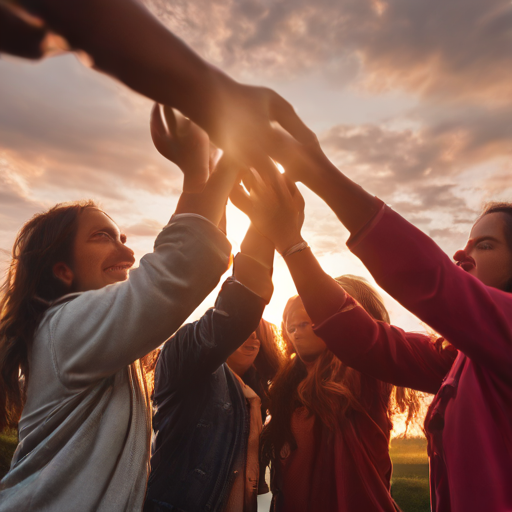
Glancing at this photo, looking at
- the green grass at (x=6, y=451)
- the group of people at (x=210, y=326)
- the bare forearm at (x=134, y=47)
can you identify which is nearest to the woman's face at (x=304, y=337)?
the group of people at (x=210, y=326)

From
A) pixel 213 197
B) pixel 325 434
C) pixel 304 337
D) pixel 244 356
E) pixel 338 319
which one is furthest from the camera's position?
pixel 244 356

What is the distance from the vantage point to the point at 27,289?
1761mm

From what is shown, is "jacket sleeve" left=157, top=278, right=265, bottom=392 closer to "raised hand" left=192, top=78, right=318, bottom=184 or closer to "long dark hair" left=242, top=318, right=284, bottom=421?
"raised hand" left=192, top=78, right=318, bottom=184

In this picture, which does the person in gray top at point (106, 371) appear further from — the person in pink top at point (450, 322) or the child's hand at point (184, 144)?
the person in pink top at point (450, 322)

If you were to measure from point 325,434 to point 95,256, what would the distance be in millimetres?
1932

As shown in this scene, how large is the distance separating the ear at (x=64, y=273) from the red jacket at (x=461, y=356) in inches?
58.9

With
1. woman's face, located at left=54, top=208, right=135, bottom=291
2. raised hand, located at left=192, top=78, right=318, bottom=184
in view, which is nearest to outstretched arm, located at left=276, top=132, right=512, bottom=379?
raised hand, located at left=192, top=78, right=318, bottom=184

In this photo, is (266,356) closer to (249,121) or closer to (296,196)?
(296,196)

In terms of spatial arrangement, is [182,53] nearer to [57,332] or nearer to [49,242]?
[57,332]

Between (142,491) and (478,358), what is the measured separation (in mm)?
1360

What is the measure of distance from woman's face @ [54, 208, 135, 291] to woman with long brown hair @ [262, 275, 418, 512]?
151 cm

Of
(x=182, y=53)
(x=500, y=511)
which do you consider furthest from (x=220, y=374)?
(x=182, y=53)

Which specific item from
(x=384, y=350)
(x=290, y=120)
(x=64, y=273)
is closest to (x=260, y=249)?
(x=384, y=350)

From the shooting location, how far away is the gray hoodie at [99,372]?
1.21 meters
